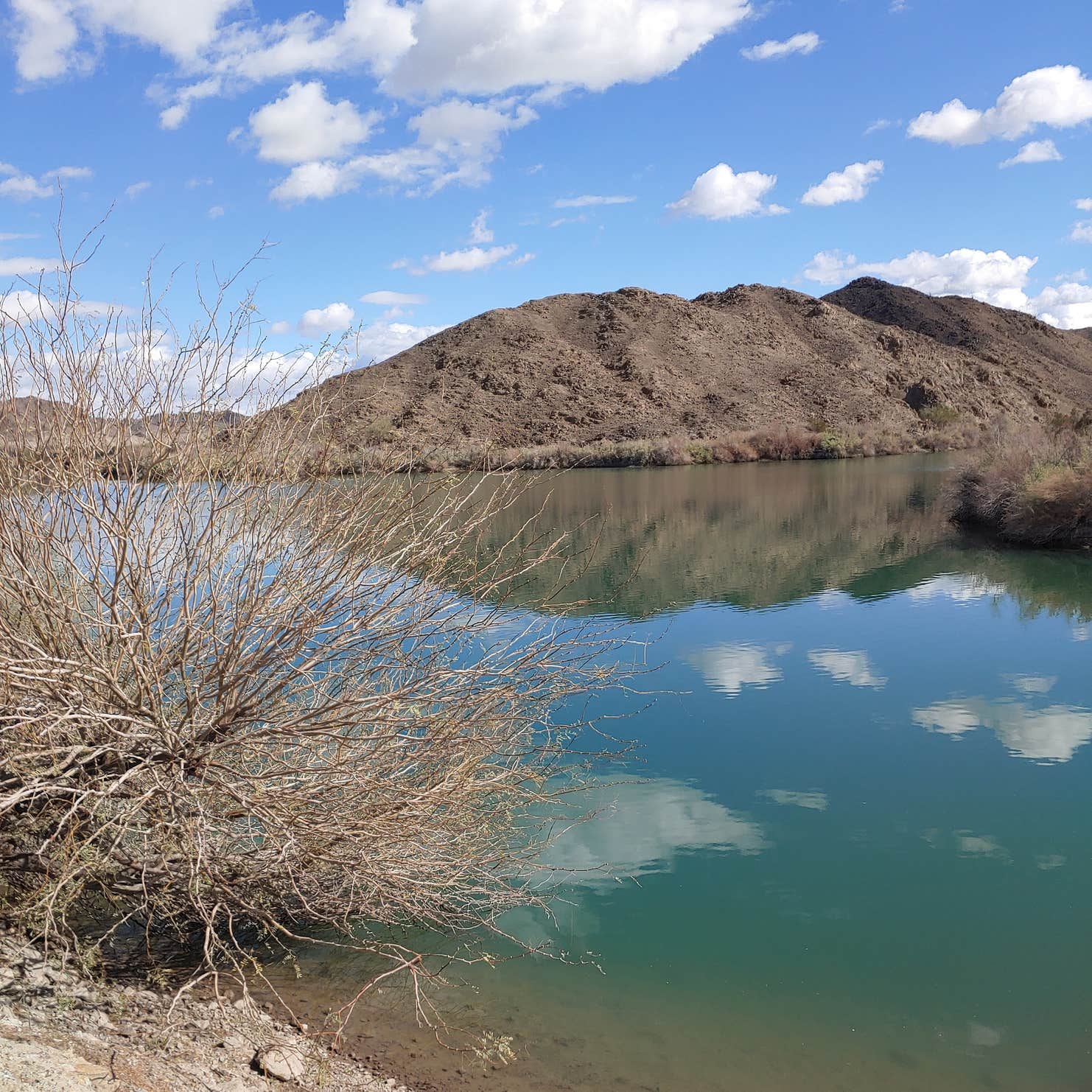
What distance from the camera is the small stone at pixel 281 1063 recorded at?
4535mm

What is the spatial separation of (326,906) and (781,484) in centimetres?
3524

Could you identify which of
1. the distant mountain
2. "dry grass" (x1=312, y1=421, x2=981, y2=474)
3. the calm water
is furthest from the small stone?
the distant mountain

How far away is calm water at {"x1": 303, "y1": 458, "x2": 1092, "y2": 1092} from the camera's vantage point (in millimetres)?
5273

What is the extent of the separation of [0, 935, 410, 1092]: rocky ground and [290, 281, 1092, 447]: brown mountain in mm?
48449

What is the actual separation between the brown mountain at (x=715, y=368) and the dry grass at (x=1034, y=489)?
30767 millimetres

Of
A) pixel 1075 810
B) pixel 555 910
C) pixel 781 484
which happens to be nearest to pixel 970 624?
pixel 1075 810

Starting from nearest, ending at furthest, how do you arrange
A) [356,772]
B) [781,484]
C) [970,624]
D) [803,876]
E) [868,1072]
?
[868,1072] < [356,772] < [803,876] < [970,624] < [781,484]

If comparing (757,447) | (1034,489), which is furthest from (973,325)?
(1034,489)

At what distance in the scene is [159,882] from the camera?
206 inches

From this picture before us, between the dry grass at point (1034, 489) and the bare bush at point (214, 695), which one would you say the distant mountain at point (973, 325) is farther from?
the bare bush at point (214, 695)

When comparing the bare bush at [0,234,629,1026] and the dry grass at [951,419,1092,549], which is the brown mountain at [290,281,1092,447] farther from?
the bare bush at [0,234,629,1026]

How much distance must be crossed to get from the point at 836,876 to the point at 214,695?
15.9ft

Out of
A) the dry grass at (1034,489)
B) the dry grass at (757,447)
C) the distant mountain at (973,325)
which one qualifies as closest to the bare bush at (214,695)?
the dry grass at (1034,489)

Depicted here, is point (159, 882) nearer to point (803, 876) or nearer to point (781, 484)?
point (803, 876)
